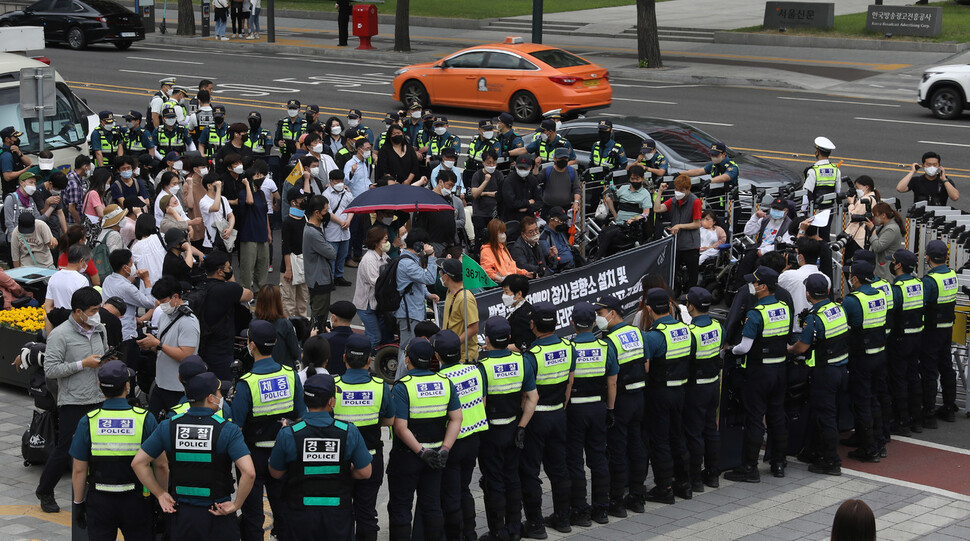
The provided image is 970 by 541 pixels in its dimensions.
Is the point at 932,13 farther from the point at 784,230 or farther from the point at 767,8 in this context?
the point at 784,230

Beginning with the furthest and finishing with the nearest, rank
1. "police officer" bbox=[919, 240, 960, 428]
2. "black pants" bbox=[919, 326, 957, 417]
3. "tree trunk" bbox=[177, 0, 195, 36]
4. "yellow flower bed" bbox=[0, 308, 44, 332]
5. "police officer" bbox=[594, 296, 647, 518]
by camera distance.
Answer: "tree trunk" bbox=[177, 0, 195, 36]
"yellow flower bed" bbox=[0, 308, 44, 332]
"black pants" bbox=[919, 326, 957, 417]
"police officer" bbox=[919, 240, 960, 428]
"police officer" bbox=[594, 296, 647, 518]

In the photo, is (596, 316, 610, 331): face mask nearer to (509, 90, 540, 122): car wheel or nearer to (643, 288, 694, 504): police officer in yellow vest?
(643, 288, 694, 504): police officer in yellow vest

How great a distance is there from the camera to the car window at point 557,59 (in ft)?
84.2

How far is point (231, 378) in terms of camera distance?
11.4m

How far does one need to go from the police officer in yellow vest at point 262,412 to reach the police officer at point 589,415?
227 centimetres

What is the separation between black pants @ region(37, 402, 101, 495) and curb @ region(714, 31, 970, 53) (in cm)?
3095

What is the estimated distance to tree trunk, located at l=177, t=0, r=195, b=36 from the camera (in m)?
39.9

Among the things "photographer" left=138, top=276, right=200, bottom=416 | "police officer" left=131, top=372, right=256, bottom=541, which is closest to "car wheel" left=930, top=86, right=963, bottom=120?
"photographer" left=138, top=276, right=200, bottom=416

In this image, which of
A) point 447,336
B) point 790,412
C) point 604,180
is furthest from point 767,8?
point 447,336

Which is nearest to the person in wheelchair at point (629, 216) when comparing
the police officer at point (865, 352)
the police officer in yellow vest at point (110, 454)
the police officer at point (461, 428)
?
the police officer at point (865, 352)

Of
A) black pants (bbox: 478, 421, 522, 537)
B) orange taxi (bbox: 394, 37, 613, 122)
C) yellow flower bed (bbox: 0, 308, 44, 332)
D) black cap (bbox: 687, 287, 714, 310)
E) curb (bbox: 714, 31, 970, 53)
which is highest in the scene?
curb (bbox: 714, 31, 970, 53)

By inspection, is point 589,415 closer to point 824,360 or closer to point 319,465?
point 824,360

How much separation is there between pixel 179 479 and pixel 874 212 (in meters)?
8.91

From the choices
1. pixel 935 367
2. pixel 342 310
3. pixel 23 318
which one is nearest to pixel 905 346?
pixel 935 367
